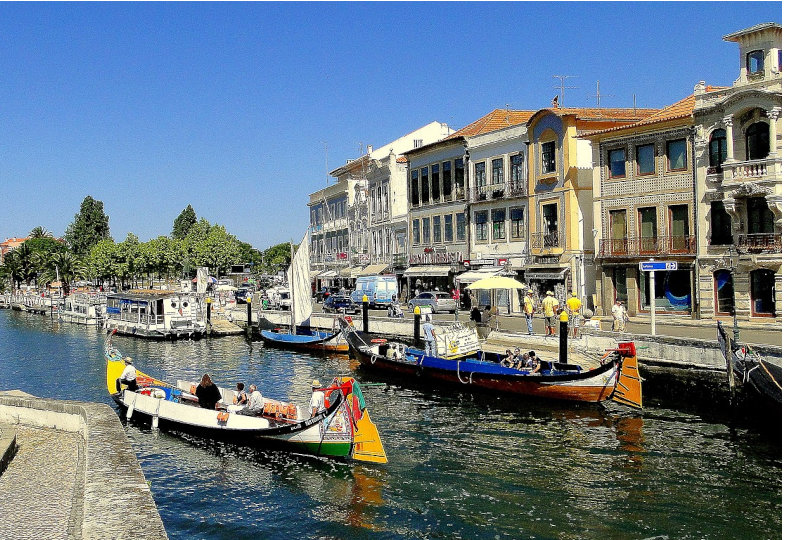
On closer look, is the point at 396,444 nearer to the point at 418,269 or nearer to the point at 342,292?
the point at 418,269

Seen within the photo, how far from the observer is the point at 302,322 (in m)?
49.8

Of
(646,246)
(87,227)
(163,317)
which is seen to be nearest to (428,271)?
(163,317)

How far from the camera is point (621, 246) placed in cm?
4388

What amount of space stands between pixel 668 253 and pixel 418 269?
24.9 m

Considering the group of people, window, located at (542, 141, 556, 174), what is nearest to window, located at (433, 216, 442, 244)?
window, located at (542, 141, 556, 174)

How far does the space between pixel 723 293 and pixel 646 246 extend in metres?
5.34

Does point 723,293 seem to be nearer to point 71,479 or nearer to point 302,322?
point 302,322

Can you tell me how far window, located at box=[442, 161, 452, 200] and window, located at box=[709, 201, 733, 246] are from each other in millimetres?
24407

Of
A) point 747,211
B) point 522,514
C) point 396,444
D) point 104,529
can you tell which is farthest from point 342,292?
point 104,529

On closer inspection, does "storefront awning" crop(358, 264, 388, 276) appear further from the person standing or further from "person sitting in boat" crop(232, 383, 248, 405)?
"person sitting in boat" crop(232, 383, 248, 405)

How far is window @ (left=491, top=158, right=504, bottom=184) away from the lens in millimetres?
54125

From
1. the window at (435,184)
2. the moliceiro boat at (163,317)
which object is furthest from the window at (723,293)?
the moliceiro boat at (163,317)

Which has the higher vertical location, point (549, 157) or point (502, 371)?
point (549, 157)

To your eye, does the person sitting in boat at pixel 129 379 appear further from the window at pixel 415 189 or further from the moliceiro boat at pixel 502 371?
the window at pixel 415 189
